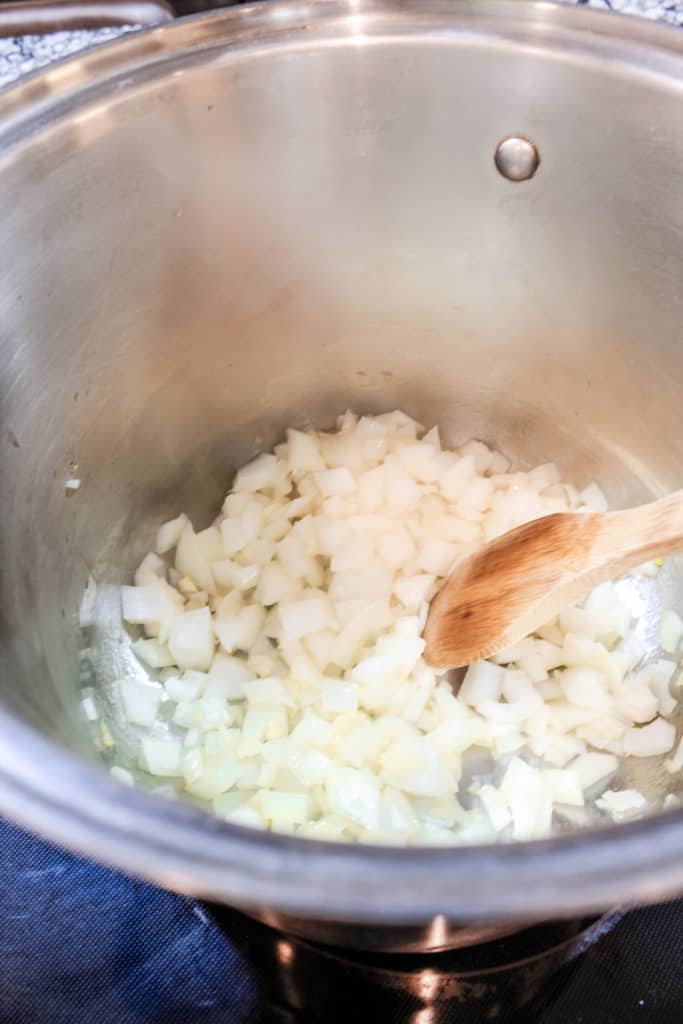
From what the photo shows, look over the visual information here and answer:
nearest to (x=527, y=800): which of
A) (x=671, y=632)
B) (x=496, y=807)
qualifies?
(x=496, y=807)

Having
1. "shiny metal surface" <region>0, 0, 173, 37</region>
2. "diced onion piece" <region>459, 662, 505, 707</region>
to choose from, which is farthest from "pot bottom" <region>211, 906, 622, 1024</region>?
"shiny metal surface" <region>0, 0, 173, 37</region>

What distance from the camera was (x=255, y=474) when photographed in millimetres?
1108

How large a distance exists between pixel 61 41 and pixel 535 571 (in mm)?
1040

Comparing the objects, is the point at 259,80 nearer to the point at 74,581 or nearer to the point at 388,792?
the point at 74,581

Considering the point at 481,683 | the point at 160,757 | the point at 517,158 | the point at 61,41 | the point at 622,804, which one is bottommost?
the point at 622,804

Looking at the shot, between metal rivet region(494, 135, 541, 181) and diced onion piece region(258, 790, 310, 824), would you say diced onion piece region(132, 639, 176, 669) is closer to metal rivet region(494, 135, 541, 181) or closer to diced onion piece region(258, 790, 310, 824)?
diced onion piece region(258, 790, 310, 824)

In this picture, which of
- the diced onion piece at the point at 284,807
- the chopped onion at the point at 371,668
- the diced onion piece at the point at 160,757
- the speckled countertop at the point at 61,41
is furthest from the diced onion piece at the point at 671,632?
the speckled countertop at the point at 61,41

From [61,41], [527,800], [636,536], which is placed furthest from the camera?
[61,41]

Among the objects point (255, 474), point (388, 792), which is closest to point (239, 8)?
point (255, 474)

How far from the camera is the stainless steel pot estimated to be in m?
0.80

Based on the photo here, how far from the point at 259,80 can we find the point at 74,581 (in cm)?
56

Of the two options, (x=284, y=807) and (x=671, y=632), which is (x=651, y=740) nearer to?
(x=671, y=632)

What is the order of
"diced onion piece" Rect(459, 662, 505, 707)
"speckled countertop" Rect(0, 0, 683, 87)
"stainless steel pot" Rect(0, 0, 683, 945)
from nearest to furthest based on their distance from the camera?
"stainless steel pot" Rect(0, 0, 683, 945) → "diced onion piece" Rect(459, 662, 505, 707) → "speckled countertop" Rect(0, 0, 683, 87)

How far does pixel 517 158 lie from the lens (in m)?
0.91
